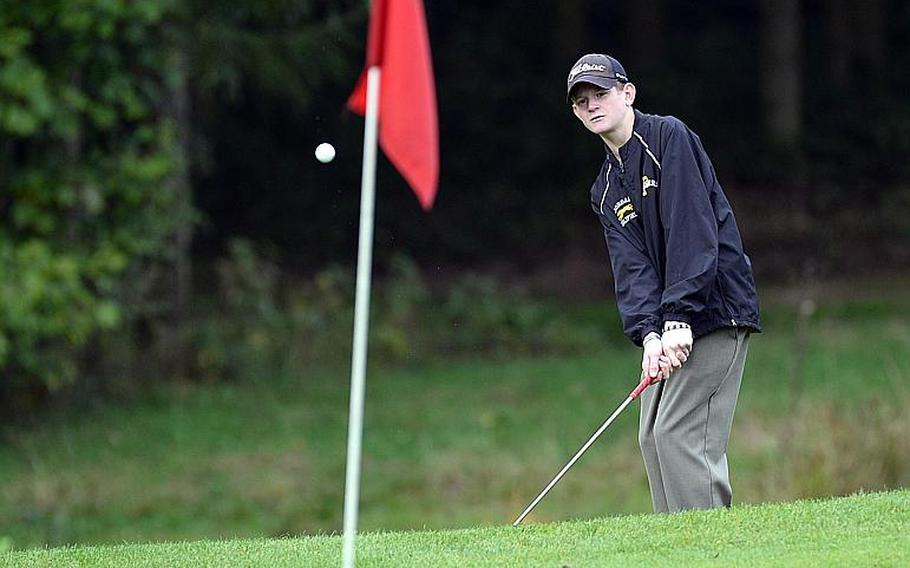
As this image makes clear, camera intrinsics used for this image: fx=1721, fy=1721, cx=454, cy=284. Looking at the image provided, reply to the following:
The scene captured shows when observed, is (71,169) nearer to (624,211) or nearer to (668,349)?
(624,211)

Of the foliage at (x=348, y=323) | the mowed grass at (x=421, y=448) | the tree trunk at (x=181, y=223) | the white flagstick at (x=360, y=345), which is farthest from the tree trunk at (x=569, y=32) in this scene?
the white flagstick at (x=360, y=345)

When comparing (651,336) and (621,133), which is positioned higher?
(621,133)

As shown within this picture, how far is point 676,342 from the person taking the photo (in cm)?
666

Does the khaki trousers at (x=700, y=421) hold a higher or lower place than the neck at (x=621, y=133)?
lower

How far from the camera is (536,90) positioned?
28.7 metres

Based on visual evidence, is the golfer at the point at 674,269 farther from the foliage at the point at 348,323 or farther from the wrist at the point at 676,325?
the foliage at the point at 348,323

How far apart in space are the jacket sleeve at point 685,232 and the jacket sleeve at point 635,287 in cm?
8

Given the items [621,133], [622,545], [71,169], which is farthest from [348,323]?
[622,545]

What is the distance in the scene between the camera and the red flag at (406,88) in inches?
230

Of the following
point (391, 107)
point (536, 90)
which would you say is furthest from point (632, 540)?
point (536, 90)

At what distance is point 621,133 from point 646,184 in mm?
232

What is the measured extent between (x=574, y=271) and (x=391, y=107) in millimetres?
18459

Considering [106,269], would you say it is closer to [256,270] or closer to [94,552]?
[256,270]

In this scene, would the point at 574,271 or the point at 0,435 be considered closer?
the point at 0,435
